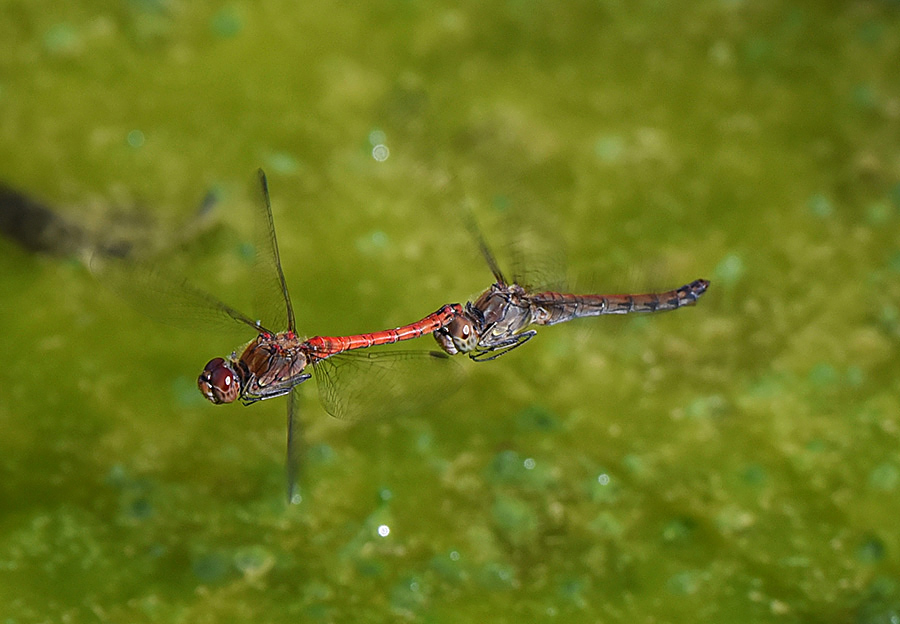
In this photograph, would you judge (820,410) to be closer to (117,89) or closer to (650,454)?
(650,454)

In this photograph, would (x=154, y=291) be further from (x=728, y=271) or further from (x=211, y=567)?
(x=728, y=271)

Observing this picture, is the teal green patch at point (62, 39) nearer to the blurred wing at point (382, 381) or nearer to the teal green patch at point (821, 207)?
the blurred wing at point (382, 381)

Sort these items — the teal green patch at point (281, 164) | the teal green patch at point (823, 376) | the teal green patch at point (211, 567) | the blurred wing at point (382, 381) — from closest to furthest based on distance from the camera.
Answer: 1. the teal green patch at point (211, 567)
2. the blurred wing at point (382, 381)
3. the teal green patch at point (823, 376)
4. the teal green patch at point (281, 164)

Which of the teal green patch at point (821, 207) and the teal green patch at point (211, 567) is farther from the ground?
the teal green patch at point (821, 207)

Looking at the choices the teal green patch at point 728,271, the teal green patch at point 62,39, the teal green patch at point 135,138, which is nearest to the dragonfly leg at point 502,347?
the teal green patch at point 728,271

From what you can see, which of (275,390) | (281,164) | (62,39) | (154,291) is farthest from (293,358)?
(62,39)

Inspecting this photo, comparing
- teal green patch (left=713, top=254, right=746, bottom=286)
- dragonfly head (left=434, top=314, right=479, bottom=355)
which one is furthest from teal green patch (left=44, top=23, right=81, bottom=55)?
teal green patch (left=713, top=254, right=746, bottom=286)

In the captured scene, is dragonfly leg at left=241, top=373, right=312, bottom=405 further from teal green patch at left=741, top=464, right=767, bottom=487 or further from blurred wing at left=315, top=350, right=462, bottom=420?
teal green patch at left=741, top=464, right=767, bottom=487

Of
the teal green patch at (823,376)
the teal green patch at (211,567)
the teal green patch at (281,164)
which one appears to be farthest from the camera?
the teal green patch at (281,164)
